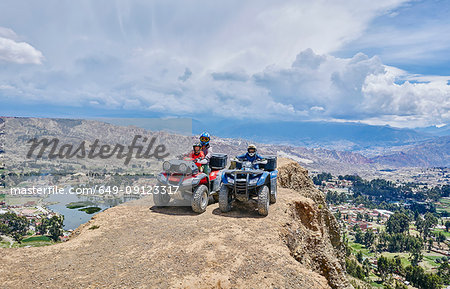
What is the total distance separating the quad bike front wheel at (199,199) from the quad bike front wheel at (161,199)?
155cm

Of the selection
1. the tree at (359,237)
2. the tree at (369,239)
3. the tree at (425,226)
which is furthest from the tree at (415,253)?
the tree at (425,226)

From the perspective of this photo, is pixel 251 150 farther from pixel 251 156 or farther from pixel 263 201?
pixel 263 201

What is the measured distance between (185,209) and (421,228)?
127 meters

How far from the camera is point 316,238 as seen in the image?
12688 mm

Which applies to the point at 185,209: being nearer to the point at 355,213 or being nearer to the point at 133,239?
the point at 133,239

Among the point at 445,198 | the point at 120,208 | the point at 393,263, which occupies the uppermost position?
the point at 120,208

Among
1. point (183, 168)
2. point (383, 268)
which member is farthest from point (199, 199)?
point (383, 268)

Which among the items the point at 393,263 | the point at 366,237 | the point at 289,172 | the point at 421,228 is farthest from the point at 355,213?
the point at 289,172

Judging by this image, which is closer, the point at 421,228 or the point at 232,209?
the point at 232,209

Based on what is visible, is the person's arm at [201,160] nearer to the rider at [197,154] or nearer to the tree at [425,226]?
the rider at [197,154]

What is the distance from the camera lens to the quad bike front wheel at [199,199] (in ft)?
37.8

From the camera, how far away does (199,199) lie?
11570 millimetres

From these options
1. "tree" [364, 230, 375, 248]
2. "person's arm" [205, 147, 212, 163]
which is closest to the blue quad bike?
"person's arm" [205, 147, 212, 163]

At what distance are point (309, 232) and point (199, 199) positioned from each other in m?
5.90
